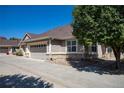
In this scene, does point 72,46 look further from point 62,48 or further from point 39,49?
point 39,49

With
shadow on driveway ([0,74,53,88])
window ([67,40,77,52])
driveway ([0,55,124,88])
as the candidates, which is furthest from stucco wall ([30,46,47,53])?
shadow on driveway ([0,74,53,88])

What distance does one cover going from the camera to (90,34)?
11039mm

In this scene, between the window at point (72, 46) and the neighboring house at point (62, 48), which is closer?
the neighboring house at point (62, 48)

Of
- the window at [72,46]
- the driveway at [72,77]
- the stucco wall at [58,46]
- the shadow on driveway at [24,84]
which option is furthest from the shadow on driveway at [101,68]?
the stucco wall at [58,46]

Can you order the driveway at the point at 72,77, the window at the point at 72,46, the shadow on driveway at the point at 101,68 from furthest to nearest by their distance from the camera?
the window at the point at 72,46 → the shadow on driveway at the point at 101,68 → the driveway at the point at 72,77

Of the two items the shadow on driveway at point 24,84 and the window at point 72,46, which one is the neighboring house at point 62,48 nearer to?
the window at point 72,46

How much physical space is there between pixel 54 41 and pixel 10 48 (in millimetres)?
30213

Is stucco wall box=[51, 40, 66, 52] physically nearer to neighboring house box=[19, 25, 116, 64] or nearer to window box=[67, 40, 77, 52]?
neighboring house box=[19, 25, 116, 64]

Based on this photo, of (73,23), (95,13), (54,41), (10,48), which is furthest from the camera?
(10,48)

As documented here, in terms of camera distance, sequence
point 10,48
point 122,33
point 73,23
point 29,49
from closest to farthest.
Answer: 1. point 122,33
2. point 73,23
3. point 29,49
4. point 10,48
